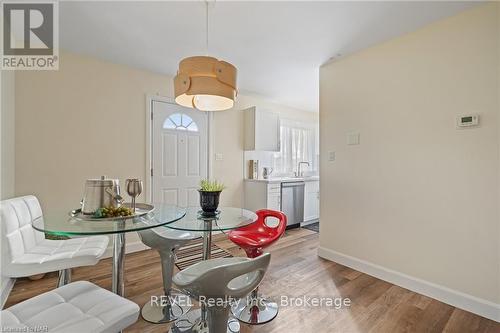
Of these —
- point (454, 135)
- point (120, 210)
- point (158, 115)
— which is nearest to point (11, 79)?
point (158, 115)

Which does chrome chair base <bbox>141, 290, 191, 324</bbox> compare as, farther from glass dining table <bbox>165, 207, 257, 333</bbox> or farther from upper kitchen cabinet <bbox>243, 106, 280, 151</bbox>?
upper kitchen cabinet <bbox>243, 106, 280, 151</bbox>

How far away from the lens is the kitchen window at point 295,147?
4910 millimetres

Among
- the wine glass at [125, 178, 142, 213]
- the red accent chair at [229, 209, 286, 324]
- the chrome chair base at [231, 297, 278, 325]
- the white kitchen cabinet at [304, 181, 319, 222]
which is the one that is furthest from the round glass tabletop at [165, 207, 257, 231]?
the white kitchen cabinet at [304, 181, 319, 222]

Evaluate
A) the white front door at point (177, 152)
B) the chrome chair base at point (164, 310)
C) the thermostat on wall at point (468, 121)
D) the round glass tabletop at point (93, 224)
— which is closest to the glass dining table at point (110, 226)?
the round glass tabletop at point (93, 224)

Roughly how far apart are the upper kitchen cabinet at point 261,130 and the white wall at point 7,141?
2918mm

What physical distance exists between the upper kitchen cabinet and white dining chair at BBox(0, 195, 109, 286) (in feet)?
8.93

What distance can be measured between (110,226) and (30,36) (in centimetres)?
231

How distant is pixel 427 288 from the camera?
2084 mm

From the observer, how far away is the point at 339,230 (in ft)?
9.14

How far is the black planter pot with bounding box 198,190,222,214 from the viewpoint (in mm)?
1676

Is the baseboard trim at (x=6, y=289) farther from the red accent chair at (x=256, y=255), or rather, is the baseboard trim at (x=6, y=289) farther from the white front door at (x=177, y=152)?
the red accent chair at (x=256, y=255)

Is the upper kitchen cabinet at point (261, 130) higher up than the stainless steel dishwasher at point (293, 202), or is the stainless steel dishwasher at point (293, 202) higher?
the upper kitchen cabinet at point (261, 130)

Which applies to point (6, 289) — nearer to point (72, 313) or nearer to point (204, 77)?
point (72, 313)

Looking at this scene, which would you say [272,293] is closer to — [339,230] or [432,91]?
[339,230]
